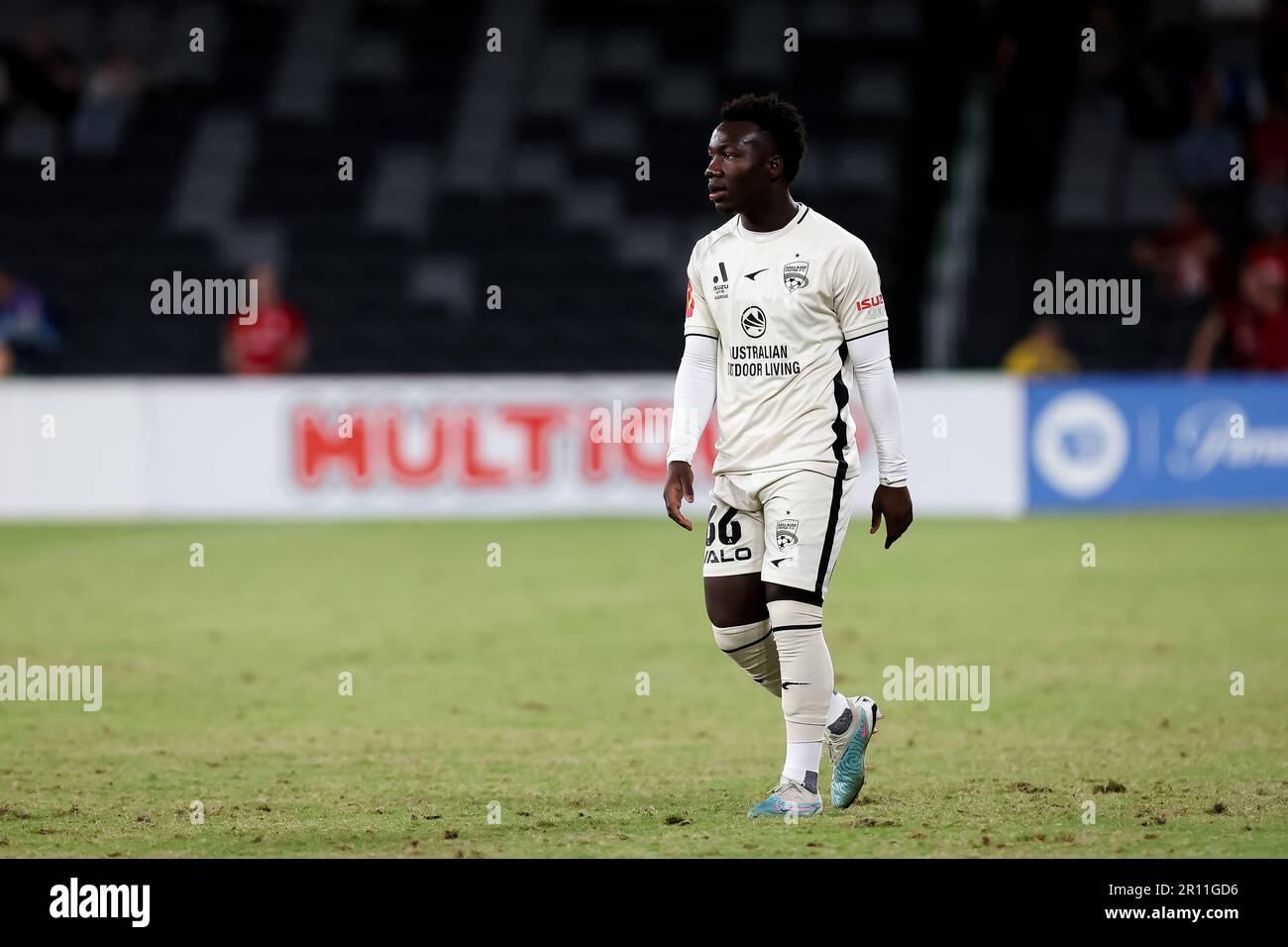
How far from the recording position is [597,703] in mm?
8961

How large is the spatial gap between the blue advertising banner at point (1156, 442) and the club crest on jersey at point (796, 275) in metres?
11.4

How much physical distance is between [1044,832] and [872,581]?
750 centimetres

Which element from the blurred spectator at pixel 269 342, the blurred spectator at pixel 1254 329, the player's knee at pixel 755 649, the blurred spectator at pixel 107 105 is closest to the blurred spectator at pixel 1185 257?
the blurred spectator at pixel 1254 329

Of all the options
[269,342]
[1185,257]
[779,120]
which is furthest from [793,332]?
[1185,257]

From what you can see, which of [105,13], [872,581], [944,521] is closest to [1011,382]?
[944,521]

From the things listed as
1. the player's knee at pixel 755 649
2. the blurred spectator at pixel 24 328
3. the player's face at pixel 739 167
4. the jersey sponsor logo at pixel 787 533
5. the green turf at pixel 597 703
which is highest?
the blurred spectator at pixel 24 328

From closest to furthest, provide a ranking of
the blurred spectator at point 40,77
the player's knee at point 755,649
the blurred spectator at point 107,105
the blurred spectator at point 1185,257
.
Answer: the player's knee at point 755,649, the blurred spectator at point 1185,257, the blurred spectator at point 40,77, the blurred spectator at point 107,105

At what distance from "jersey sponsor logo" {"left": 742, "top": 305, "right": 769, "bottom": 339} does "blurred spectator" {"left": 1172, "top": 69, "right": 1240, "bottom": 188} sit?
17436mm

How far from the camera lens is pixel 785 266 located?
20.7ft

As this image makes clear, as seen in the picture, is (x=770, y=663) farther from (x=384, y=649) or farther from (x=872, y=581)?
(x=872, y=581)

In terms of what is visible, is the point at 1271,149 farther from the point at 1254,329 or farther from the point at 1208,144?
the point at 1254,329

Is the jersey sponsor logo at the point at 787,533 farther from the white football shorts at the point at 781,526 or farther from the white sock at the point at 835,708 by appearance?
the white sock at the point at 835,708

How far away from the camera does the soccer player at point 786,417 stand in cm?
630

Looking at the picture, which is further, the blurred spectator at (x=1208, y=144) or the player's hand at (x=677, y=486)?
the blurred spectator at (x=1208, y=144)
